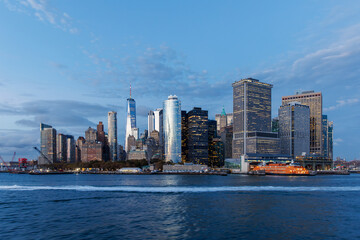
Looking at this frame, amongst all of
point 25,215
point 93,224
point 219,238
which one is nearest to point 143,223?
point 93,224

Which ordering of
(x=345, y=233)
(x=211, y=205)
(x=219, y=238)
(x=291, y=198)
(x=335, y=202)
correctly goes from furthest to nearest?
(x=291, y=198) < (x=335, y=202) < (x=211, y=205) < (x=345, y=233) < (x=219, y=238)

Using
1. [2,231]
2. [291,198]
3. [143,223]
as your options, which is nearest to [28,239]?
[2,231]

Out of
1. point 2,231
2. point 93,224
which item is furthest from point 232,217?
point 2,231

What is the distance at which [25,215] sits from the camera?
55219 mm

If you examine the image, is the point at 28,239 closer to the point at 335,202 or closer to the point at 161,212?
the point at 161,212

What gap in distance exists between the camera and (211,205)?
63.2 m

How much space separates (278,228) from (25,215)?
43.2 m

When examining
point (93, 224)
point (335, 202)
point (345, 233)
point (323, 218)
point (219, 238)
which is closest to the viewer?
point (219, 238)

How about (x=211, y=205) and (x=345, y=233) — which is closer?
(x=345, y=233)

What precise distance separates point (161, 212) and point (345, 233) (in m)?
29.5

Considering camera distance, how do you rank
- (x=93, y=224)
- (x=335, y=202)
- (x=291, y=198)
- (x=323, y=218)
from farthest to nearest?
(x=291, y=198) < (x=335, y=202) < (x=323, y=218) < (x=93, y=224)

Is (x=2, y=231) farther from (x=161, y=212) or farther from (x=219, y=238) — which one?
(x=219, y=238)

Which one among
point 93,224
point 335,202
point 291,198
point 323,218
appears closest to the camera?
point 93,224

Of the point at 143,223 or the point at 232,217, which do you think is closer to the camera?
the point at 143,223
